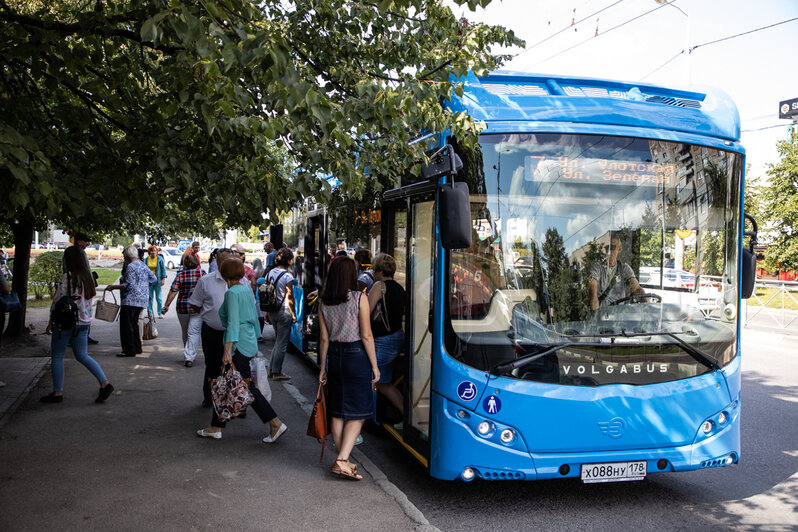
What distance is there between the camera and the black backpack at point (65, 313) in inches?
292

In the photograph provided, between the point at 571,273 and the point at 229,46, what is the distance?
281 centimetres

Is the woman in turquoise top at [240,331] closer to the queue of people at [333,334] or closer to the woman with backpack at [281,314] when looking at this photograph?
the queue of people at [333,334]

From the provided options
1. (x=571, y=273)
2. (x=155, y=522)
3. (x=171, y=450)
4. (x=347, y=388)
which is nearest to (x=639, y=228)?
(x=571, y=273)

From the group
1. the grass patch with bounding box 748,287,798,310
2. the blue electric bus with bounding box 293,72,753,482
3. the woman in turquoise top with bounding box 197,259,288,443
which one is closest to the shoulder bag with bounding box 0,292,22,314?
the woman in turquoise top with bounding box 197,259,288,443

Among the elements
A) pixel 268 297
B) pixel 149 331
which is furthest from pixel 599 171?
pixel 149 331

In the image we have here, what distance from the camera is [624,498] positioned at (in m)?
5.45

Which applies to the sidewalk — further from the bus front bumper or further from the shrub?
the shrub

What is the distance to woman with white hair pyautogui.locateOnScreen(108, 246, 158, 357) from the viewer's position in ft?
36.6

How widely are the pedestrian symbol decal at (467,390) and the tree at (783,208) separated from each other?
25667mm

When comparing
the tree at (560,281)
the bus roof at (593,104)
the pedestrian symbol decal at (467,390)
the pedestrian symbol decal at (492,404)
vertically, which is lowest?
the pedestrian symbol decal at (492,404)

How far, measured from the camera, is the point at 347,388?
5.47 metres

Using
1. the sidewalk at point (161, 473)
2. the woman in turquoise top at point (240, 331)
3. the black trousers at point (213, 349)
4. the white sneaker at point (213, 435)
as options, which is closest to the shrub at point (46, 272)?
the sidewalk at point (161, 473)

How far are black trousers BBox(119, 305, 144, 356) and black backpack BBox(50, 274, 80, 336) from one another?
3777mm

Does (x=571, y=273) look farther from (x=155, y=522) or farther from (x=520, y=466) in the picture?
(x=155, y=522)
